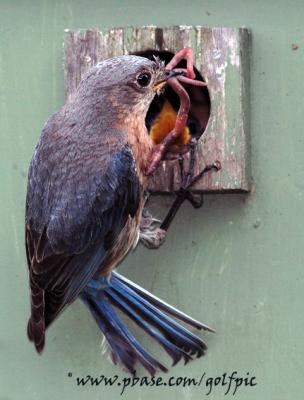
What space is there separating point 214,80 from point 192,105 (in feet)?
1.21

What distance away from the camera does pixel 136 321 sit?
659 centimetres

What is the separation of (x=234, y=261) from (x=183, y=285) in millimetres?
202

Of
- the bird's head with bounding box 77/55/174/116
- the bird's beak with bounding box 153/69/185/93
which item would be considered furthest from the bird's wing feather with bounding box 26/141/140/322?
the bird's beak with bounding box 153/69/185/93

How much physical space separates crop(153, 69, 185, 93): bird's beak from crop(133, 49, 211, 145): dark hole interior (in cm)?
17

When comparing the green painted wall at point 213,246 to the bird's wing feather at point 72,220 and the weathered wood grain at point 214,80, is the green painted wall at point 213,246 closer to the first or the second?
the weathered wood grain at point 214,80

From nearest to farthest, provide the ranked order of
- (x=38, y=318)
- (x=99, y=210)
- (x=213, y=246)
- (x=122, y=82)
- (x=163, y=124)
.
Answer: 1. (x=38, y=318)
2. (x=99, y=210)
3. (x=122, y=82)
4. (x=213, y=246)
5. (x=163, y=124)

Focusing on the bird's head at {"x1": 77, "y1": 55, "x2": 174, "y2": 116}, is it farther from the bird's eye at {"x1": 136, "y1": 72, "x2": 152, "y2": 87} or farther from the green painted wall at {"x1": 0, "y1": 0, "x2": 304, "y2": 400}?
the green painted wall at {"x1": 0, "y1": 0, "x2": 304, "y2": 400}

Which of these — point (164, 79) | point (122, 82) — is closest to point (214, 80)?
point (164, 79)

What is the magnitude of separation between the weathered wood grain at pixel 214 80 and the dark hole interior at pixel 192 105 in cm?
16

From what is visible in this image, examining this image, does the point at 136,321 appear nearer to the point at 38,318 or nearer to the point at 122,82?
the point at 38,318

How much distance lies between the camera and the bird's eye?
6.52 m

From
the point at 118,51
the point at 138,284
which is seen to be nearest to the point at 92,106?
the point at 118,51

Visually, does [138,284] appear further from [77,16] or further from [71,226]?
[77,16]

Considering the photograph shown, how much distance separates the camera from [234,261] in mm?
6660
